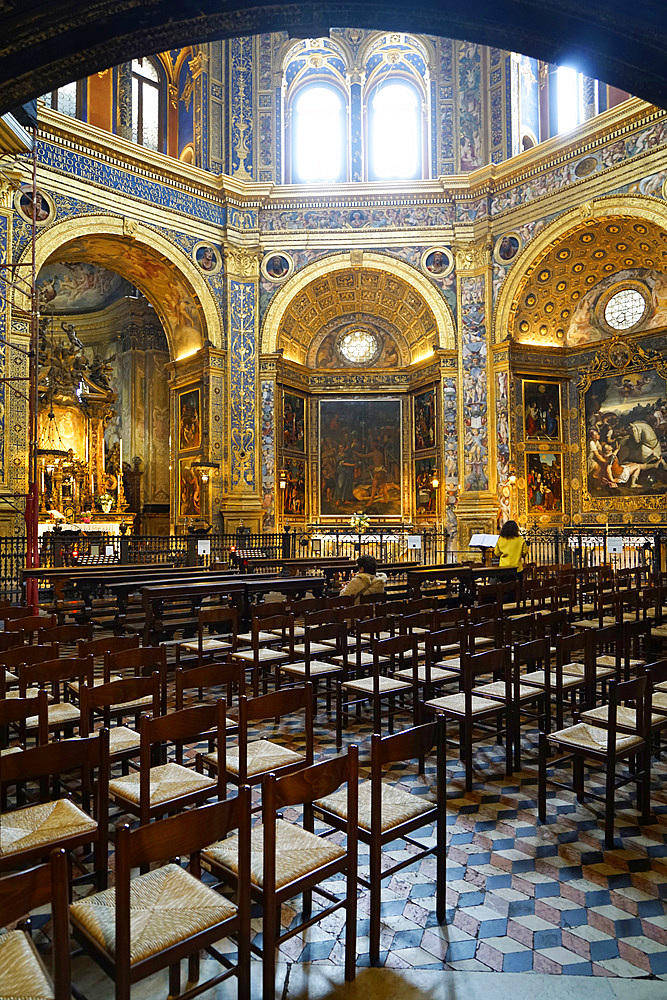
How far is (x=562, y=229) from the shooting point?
63.1 ft

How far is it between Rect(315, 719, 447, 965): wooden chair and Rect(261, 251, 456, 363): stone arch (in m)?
19.4

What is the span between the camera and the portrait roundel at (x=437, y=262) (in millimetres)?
21656

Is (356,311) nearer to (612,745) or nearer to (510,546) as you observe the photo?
(510,546)

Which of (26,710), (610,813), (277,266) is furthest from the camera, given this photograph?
(277,266)

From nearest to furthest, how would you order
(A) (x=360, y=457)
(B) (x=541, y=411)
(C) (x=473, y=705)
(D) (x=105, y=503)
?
1. (C) (x=473, y=705)
2. (B) (x=541, y=411)
3. (D) (x=105, y=503)
4. (A) (x=360, y=457)

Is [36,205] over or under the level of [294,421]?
over

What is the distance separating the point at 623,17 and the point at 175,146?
2140 cm

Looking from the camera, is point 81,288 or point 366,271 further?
point 81,288

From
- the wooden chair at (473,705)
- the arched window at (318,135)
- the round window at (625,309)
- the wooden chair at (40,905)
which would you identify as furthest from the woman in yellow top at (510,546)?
the arched window at (318,135)

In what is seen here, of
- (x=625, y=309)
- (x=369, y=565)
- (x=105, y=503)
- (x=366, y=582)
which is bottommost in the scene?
(x=366, y=582)

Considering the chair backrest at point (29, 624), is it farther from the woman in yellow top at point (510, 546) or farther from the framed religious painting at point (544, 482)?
the framed religious painting at point (544, 482)

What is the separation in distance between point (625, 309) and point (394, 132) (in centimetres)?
974

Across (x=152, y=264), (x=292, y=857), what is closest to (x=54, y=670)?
(x=292, y=857)

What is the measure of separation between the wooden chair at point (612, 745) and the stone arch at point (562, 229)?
53.7 feet
